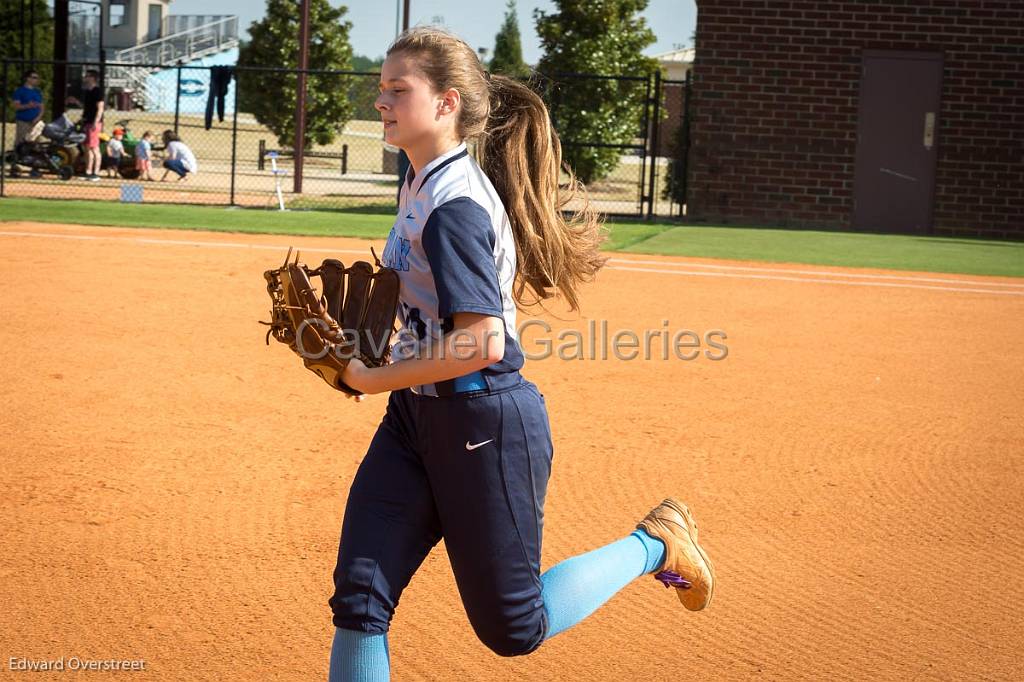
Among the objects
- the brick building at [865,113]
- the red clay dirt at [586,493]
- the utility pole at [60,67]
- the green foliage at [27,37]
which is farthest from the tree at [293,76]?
the red clay dirt at [586,493]

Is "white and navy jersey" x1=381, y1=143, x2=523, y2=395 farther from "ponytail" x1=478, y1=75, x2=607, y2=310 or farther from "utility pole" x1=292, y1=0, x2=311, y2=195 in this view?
"utility pole" x1=292, y1=0, x2=311, y2=195

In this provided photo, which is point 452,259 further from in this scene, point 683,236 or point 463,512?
point 683,236

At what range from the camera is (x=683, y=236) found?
19266 millimetres

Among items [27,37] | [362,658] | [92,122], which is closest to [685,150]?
[92,122]

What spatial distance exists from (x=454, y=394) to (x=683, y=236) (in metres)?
16.8

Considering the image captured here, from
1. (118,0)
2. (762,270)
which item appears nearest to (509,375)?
(762,270)

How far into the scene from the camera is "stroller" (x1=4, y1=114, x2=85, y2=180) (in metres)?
24.8

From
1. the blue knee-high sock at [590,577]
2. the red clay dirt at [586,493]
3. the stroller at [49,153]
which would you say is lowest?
the red clay dirt at [586,493]

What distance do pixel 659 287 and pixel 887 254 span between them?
6.43 metres

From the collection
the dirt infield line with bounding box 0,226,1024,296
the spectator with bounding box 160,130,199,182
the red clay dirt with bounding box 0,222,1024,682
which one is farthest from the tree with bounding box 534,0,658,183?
the red clay dirt with bounding box 0,222,1024,682

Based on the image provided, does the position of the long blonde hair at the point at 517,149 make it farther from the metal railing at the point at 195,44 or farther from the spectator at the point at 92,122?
the metal railing at the point at 195,44

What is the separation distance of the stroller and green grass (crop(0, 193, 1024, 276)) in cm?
501

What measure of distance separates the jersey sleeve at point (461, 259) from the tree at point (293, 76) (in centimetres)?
3351

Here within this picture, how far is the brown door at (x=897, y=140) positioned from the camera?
73.1 ft
